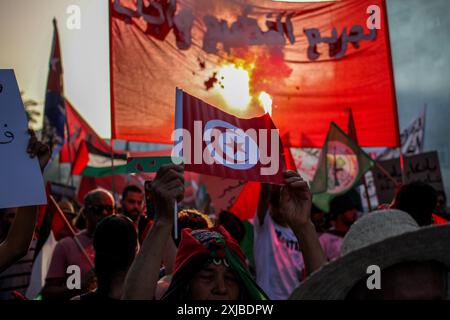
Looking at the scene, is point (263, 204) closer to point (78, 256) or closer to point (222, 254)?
point (78, 256)

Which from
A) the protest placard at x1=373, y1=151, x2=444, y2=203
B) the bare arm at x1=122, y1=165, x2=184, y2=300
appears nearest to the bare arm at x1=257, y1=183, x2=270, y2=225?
the bare arm at x1=122, y1=165, x2=184, y2=300

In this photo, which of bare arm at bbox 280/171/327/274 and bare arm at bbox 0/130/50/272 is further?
bare arm at bbox 0/130/50/272

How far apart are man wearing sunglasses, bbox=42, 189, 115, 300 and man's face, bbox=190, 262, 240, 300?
1.91m

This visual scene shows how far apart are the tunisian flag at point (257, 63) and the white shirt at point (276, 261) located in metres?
1.28

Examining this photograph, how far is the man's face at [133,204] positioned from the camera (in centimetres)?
625

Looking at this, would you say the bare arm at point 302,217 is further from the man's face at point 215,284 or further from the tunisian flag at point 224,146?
the tunisian flag at point 224,146

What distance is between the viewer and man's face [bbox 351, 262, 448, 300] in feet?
6.57

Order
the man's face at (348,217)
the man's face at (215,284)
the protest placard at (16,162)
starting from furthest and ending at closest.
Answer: the man's face at (348,217) < the protest placard at (16,162) < the man's face at (215,284)

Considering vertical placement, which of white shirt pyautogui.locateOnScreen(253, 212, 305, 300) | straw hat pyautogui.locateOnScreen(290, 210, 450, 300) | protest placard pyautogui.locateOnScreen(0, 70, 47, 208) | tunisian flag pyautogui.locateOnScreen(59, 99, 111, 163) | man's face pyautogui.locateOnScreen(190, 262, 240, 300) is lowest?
white shirt pyautogui.locateOnScreen(253, 212, 305, 300)

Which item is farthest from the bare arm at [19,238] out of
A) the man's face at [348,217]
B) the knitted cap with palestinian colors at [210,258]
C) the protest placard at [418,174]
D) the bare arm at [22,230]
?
the protest placard at [418,174]

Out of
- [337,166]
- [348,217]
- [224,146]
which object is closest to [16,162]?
[224,146]

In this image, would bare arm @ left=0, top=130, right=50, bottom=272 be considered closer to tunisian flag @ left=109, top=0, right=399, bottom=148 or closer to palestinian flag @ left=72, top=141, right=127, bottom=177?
tunisian flag @ left=109, top=0, right=399, bottom=148

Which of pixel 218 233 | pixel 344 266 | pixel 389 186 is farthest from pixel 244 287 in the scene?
pixel 389 186

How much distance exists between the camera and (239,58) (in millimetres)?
7168
